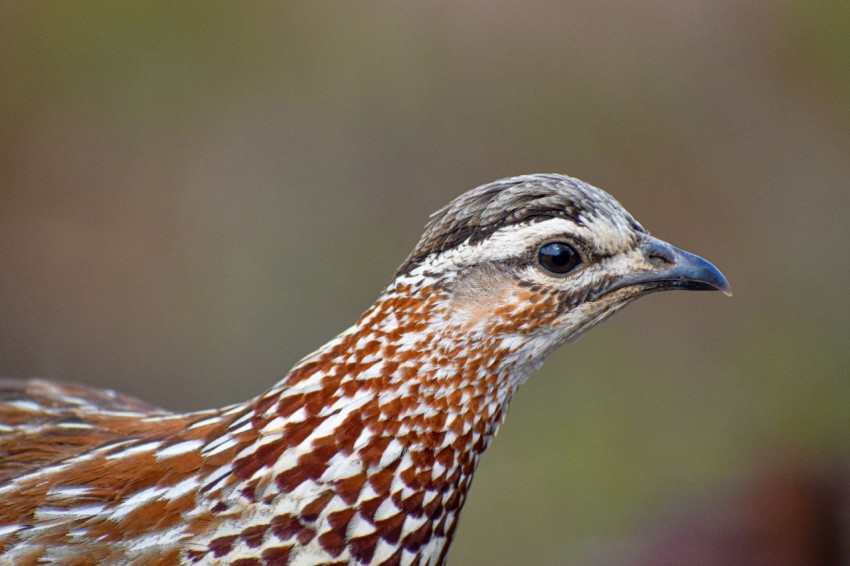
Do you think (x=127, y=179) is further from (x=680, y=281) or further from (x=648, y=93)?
(x=680, y=281)

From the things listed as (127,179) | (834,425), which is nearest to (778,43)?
(834,425)

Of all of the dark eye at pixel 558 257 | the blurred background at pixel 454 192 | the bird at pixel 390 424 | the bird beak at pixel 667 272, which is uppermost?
the blurred background at pixel 454 192

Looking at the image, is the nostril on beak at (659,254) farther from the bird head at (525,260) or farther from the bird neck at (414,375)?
the bird neck at (414,375)

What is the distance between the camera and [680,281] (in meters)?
3.88

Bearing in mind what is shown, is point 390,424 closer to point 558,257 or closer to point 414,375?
point 414,375

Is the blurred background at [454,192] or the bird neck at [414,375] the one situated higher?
the blurred background at [454,192]

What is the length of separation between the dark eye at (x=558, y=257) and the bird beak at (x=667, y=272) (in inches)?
7.2

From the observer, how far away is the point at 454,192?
1123 cm

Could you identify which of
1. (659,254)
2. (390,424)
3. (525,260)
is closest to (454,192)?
(659,254)

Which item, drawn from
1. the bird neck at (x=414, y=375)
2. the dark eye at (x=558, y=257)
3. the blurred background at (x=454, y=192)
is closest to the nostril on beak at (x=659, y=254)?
the dark eye at (x=558, y=257)

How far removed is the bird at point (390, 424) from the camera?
3.59 meters

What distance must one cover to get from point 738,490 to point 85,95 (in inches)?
335

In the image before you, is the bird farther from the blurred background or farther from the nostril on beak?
the blurred background

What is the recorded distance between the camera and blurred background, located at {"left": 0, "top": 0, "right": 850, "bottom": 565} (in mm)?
9766
